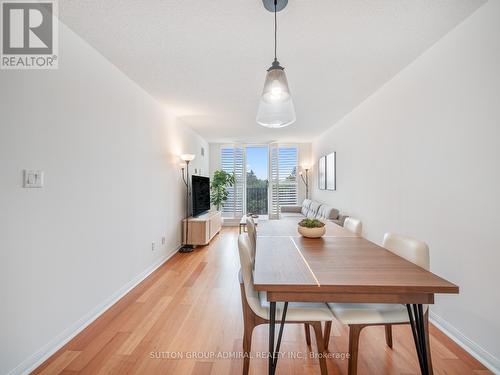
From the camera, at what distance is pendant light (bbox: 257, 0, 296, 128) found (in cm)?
172

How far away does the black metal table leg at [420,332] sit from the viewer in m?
1.33

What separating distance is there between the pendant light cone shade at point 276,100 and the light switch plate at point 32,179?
5.58ft

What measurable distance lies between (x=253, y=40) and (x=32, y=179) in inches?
80.2

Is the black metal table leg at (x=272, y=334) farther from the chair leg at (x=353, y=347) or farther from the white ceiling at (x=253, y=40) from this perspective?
the white ceiling at (x=253, y=40)

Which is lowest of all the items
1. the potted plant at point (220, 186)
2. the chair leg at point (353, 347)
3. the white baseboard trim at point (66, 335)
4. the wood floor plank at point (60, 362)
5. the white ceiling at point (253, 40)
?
the wood floor plank at point (60, 362)

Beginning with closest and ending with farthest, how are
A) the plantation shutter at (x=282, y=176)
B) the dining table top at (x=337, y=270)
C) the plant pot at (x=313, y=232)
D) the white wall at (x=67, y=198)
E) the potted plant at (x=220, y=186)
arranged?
the dining table top at (x=337, y=270)
the white wall at (x=67, y=198)
the plant pot at (x=313, y=232)
the potted plant at (x=220, y=186)
the plantation shutter at (x=282, y=176)

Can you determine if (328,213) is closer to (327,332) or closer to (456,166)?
(456,166)

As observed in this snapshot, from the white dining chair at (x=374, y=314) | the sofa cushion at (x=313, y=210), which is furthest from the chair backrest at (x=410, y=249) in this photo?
the sofa cushion at (x=313, y=210)

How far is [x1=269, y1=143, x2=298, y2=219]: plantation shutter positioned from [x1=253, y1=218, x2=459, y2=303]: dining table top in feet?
17.7

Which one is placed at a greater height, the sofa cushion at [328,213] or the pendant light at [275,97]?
the pendant light at [275,97]

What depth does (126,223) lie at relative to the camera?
112 inches

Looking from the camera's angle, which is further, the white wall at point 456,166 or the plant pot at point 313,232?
the plant pot at point 313,232

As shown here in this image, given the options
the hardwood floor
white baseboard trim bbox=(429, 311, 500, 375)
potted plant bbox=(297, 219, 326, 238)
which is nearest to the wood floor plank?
the hardwood floor

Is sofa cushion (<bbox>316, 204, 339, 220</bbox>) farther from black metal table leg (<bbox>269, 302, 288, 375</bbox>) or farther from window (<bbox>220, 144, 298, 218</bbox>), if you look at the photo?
black metal table leg (<bbox>269, 302, 288, 375</bbox>)
